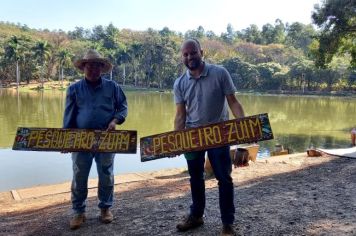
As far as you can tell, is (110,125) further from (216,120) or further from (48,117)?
(48,117)

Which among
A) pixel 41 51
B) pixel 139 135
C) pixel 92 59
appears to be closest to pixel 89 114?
pixel 92 59

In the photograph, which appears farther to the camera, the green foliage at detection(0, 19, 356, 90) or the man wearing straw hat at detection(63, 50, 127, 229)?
the green foliage at detection(0, 19, 356, 90)

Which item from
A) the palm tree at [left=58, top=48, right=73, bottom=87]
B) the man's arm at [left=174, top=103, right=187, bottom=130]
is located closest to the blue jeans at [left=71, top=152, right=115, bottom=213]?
the man's arm at [left=174, top=103, right=187, bottom=130]

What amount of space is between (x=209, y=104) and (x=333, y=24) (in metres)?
13.2

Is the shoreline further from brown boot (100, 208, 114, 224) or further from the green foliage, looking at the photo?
brown boot (100, 208, 114, 224)

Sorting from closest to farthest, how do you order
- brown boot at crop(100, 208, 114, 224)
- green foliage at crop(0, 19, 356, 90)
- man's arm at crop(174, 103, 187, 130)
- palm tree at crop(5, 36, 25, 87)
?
man's arm at crop(174, 103, 187, 130) < brown boot at crop(100, 208, 114, 224) < green foliage at crop(0, 19, 356, 90) < palm tree at crop(5, 36, 25, 87)

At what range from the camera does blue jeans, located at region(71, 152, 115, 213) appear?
3.30m

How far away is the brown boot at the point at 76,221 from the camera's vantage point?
3352 mm

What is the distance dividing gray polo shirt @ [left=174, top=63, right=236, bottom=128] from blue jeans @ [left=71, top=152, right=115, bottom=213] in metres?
0.81

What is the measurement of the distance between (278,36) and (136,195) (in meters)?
89.9

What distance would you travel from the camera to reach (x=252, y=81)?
178ft

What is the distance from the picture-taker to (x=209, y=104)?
9.57 feet

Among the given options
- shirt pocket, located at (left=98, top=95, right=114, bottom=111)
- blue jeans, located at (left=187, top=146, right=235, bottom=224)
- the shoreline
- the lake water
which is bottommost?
the lake water

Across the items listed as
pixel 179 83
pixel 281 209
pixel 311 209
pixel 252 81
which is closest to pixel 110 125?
pixel 179 83
